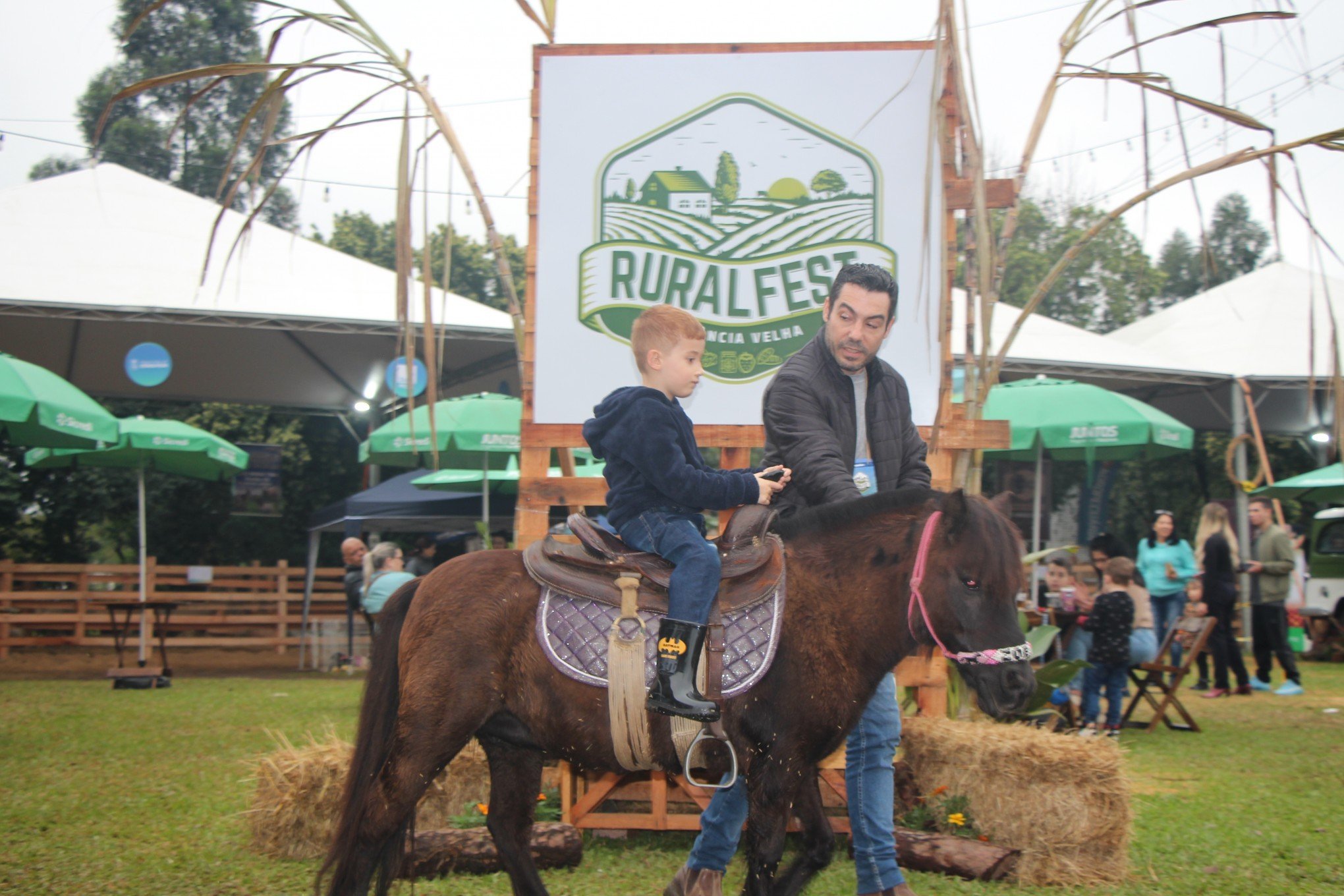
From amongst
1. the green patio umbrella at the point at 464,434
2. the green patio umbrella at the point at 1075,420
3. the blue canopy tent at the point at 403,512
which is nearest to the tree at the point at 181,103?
the blue canopy tent at the point at 403,512

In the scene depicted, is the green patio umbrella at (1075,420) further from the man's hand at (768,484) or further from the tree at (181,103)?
the tree at (181,103)

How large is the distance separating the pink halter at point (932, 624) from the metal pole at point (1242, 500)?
14.1 m

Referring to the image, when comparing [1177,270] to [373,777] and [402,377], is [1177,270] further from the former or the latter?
[373,777]

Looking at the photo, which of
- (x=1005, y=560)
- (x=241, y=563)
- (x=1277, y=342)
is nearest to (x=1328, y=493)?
(x=1277, y=342)

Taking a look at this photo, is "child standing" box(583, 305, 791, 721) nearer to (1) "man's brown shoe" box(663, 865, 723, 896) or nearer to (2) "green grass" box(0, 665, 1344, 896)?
(1) "man's brown shoe" box(663, 865, 723, 896)

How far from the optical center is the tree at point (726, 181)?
5145mm

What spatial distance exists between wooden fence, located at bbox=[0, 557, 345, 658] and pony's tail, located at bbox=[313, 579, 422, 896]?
13.3 m

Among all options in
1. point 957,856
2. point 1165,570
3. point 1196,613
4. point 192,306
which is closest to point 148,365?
point 192,306

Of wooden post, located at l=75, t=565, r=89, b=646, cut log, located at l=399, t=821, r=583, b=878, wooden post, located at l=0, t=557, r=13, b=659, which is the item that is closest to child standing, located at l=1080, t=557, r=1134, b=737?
cut log, located at l=399, t=821, r=583, b=878

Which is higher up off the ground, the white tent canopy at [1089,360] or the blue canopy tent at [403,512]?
the white tent canopy at [1089,360]

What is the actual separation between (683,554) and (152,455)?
43.4 feet

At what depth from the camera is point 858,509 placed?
3.37 meters

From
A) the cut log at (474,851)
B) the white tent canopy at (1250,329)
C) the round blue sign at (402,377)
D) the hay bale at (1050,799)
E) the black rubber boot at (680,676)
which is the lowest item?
the cut log at (474,851)

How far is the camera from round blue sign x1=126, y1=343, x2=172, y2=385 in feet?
Result: 50.6
